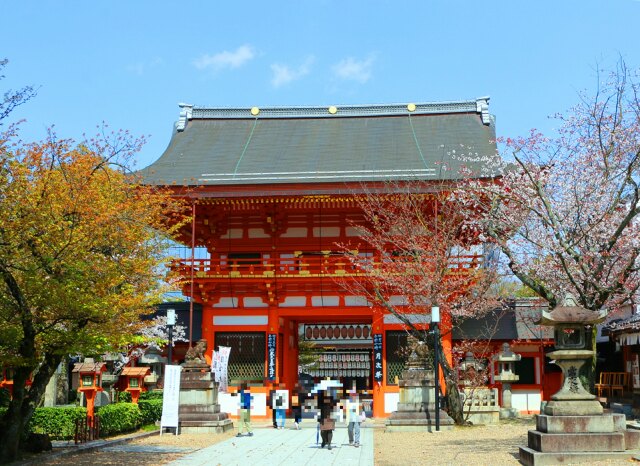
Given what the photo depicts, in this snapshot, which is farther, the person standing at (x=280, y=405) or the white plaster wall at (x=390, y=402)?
the white plaster wall at (x=390, y=402)

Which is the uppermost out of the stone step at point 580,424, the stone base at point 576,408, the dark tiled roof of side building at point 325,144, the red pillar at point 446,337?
the dark tiled roof of side building at point 325,144

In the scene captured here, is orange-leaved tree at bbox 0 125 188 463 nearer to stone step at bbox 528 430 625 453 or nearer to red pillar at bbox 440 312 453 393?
stone step at bbox 528 430 625 453

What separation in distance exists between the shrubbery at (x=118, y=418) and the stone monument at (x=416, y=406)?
24.4ft

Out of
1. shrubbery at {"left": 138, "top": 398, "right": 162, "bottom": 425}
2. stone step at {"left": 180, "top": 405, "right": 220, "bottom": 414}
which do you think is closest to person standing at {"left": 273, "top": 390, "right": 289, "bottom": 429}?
stone step at {"left": 180, "top": 405, "right": 220, "bottom": 414}

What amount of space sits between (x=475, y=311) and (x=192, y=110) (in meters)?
16.6

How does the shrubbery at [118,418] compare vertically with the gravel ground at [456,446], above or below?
above

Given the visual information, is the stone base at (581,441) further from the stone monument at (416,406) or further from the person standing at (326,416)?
the stone monument at (416,406)

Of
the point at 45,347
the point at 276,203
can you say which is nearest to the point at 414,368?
the point at 276,203

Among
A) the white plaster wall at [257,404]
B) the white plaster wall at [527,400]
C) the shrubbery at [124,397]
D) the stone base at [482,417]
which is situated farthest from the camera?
the white plaster wall at [527,400]

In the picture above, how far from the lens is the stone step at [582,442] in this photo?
12.3m

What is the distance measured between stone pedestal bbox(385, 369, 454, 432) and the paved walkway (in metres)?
1.00

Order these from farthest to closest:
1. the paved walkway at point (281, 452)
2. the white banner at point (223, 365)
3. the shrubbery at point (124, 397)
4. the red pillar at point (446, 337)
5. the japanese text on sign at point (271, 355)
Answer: the japanese text on sign at point (271, 355)
the white banner at point (223, 365)
the red pillar at point (446, 337)
the shrubbery at point (124, 397)
the paved walkway at point (281, 452)

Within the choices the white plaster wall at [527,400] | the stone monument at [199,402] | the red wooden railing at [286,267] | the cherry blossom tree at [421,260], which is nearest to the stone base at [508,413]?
the white plaster wall at [527,400]

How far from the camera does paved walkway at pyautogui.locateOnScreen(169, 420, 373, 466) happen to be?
14.0 m
